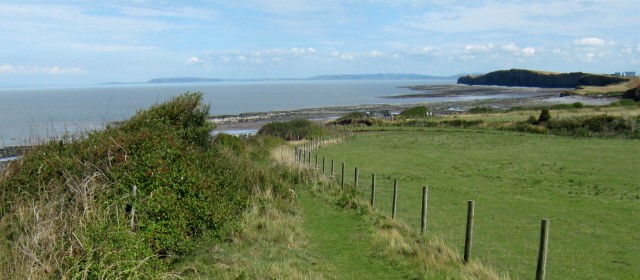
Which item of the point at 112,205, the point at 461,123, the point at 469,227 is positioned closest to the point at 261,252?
the point at 112,205

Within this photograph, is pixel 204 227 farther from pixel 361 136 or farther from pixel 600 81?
pixel 600 81

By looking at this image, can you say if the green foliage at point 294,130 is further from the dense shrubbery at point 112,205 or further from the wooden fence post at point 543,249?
the wooden fence post at point 543,249

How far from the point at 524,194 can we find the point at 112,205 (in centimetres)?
1721

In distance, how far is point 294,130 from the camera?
51.2 m

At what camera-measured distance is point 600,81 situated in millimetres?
199125

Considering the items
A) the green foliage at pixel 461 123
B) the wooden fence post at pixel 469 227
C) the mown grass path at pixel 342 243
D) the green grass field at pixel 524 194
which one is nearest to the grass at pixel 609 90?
the green foliage at pixel 461 123

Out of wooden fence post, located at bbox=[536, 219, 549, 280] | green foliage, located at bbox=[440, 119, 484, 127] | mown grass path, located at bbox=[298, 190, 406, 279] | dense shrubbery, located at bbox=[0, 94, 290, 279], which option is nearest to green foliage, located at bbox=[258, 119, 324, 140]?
green foliage, located at bbox=[440, 119, 484, 127]

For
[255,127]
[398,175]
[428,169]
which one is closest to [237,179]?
[398,175]

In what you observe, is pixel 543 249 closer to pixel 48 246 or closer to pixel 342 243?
pixel 342 243

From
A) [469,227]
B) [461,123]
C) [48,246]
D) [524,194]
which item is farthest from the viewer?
[461,123]

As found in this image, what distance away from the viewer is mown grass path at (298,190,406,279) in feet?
37.4

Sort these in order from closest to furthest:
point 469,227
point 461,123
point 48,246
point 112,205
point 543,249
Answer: point 48,246, point 543,249, point 112,205, point 469,227, point 461,123

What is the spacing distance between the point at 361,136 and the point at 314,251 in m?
40.6

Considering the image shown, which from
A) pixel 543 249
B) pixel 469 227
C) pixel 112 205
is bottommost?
pixel 469 227
